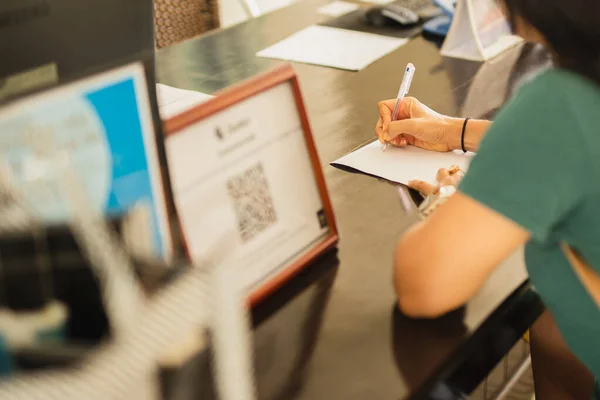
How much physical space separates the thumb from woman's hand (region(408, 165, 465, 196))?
15 cm

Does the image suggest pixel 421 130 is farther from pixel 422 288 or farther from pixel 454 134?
pixel 422 288

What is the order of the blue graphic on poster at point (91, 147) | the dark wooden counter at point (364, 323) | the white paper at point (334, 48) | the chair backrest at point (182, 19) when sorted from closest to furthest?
1. the blue graphic on poster at point (91, 147)
2. the dark wooden counter at point (364, 323)
3. the white paper at point (334, 48)
4. the chair backrest at point (182, 19)

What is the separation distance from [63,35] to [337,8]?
1.43 metres

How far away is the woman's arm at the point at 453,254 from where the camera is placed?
27.9 inches

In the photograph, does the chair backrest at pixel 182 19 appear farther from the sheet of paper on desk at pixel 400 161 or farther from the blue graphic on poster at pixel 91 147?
the blue graphic on poster at pixel 91 147

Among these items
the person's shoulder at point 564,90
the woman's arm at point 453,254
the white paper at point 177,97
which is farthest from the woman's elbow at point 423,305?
the white paper at point 177,97

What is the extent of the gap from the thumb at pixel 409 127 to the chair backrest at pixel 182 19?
58.8 inches

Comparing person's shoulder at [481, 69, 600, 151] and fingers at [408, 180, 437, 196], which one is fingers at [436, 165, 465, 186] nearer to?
fingers at [408, 180, 437, 196]

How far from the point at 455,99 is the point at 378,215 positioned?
576 millimetres

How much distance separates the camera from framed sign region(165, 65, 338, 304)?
0.70m

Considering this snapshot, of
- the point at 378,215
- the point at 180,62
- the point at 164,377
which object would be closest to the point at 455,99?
the point at 378,215

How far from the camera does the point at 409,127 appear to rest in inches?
46.3

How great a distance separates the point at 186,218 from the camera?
0.68 meters

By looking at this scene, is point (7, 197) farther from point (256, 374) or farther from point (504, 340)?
point (504, 340)
